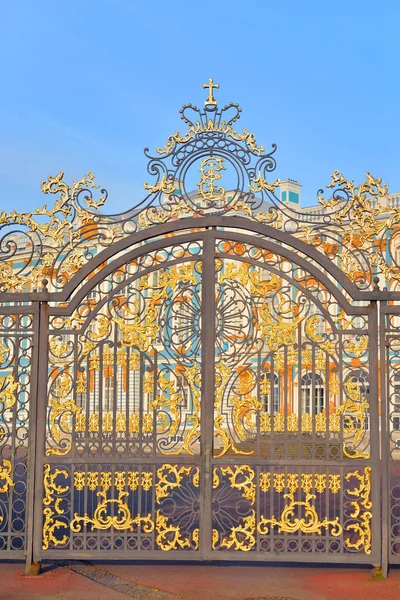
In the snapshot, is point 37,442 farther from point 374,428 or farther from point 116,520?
point 374,428

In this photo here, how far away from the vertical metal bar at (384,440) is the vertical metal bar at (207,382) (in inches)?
50.5

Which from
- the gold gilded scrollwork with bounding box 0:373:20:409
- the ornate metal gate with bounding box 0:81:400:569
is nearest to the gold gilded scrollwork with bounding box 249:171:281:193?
the ornate metal gate with bounding box 0:81:400:569

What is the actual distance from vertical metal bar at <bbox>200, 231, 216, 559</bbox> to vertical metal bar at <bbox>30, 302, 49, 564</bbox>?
1.22 m

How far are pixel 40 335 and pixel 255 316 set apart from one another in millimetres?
1685

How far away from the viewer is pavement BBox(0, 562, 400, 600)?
512cm

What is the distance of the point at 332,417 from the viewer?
5953 mm

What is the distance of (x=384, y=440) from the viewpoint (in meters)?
5.59

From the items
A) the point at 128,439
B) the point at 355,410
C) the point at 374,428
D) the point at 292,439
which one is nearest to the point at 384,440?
the point at 374,428

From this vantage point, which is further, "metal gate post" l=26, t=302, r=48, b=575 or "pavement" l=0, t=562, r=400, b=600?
"metal gate post" l=26, t=302, r=48, b=575

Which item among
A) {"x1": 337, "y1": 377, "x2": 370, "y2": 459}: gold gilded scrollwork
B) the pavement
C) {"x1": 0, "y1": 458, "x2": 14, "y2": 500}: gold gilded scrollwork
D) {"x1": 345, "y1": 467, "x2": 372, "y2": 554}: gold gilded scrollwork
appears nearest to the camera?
the pavement

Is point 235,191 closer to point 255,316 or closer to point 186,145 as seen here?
point 186,145

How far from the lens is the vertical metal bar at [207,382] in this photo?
550 cm

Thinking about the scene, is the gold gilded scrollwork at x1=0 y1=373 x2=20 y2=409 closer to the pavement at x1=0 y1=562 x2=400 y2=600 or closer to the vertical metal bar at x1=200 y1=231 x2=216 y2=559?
the pavement at x1=0 y1=562 x2=400 y2=600

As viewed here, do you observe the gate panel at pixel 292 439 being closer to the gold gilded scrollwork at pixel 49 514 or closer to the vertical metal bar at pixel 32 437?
the gold gilded scrollwork at pixel 49 514
